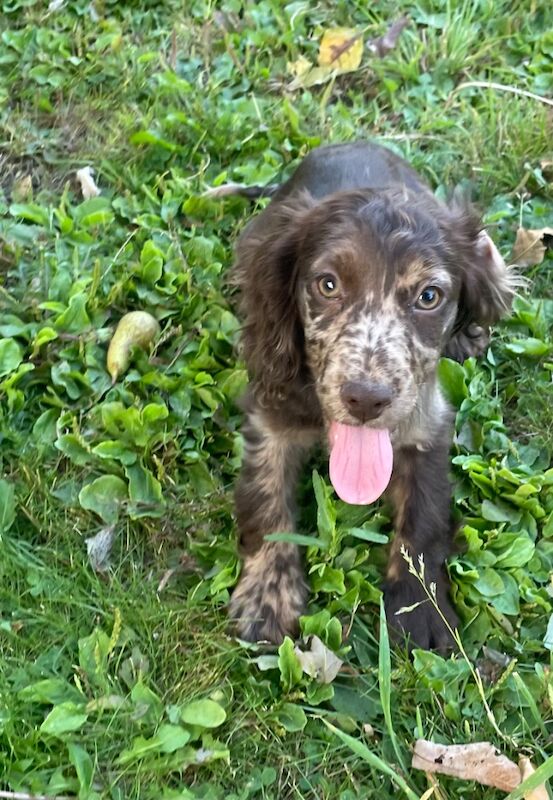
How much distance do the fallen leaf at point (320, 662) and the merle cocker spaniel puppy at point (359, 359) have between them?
193 millimetres

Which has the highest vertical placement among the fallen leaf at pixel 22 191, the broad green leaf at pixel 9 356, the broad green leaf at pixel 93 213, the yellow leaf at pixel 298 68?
the yellow leaf at pixel 298 68

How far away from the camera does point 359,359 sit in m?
2.94

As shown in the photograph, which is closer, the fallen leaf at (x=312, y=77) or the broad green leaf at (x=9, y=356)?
the broad green leaf at (x=9, y=356)

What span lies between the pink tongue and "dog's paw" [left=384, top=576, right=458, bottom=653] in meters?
0.44

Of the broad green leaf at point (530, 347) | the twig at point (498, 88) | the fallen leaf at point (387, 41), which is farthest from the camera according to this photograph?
the fallen leaf at point (387, 41)

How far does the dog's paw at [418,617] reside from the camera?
334 centimetres

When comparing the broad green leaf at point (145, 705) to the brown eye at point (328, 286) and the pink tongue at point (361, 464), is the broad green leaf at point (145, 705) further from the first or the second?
the brown eye at point (328, 286)

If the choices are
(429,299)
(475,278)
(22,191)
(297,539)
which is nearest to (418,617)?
(297,539)

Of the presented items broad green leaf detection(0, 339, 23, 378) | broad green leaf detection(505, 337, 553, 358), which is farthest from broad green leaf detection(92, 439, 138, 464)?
broad green leaf detection(505, 337, 553, 358)

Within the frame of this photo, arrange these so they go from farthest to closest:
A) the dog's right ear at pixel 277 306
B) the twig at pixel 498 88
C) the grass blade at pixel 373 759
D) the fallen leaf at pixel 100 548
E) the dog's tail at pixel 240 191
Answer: the twig at pixel 498 88
the dog's tail at pixel 240 191
the fallen leaf at pixel 100 548
the dog's right ear at pixel 277 306
the grass blade at pixel 373 759

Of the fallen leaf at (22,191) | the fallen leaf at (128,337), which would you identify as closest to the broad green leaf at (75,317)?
the fallen leaf at (128,337)

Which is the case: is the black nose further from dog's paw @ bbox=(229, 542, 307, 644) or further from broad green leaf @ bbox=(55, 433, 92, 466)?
broad green leaf @ bbox=(55, 433, 92, 466)

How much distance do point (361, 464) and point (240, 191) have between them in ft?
6.56

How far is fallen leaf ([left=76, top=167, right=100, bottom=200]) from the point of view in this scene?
4.79m
